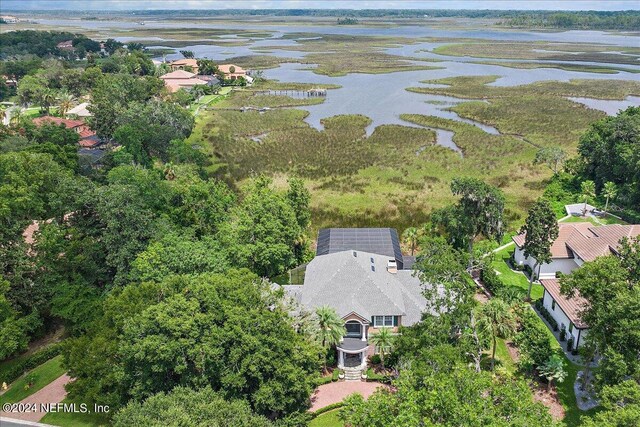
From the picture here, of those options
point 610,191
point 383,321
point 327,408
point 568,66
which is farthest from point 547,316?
point 568,66

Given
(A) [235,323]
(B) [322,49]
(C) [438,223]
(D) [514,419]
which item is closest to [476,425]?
(D) [514,419]

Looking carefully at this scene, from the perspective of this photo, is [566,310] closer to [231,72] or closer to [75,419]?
[75,419]

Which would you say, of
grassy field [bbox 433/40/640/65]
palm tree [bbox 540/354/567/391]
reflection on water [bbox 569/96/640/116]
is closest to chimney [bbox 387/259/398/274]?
palm tree [bbox 540/354/567/391]

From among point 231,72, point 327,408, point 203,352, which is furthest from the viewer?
point 231,72

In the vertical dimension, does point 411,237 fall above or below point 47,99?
below


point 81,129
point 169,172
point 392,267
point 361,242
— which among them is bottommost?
point 361,242

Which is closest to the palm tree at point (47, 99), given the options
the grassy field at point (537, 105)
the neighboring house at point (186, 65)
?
the neighboring house at point (186, 65)

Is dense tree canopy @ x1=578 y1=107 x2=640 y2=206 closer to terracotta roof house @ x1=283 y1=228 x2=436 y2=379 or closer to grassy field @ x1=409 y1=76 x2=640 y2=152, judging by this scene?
grassy field @ x1=409 y1=76 x2=640 y2=152
